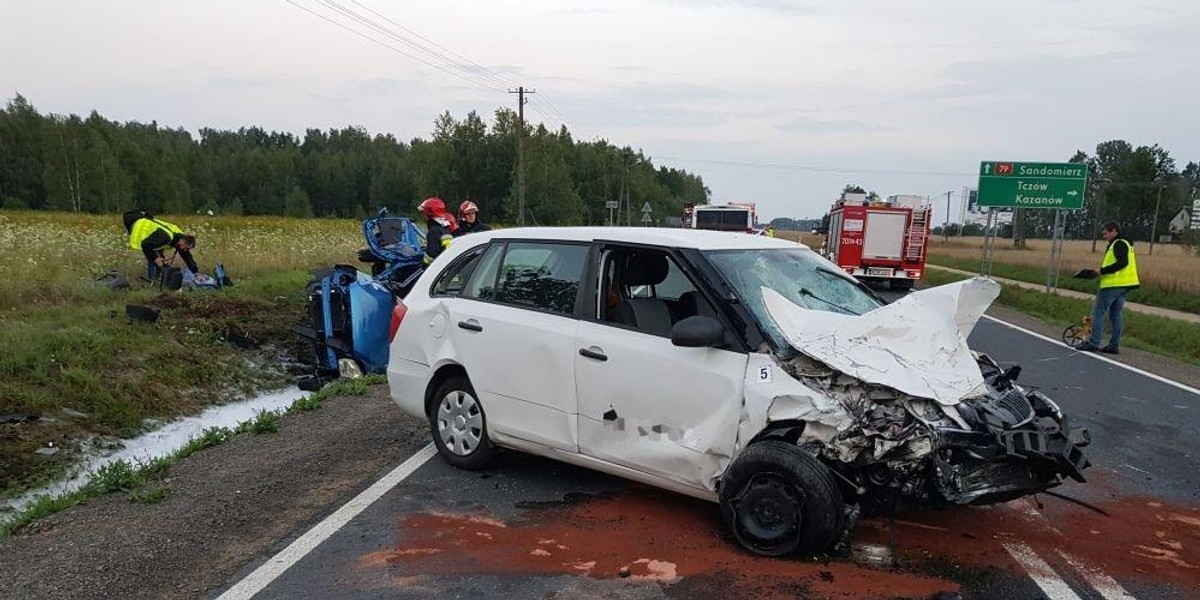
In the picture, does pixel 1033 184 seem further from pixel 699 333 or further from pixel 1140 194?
pixel 1140 194

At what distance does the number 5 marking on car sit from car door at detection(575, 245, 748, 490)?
0.09 m

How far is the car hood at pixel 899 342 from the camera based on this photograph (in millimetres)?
3676

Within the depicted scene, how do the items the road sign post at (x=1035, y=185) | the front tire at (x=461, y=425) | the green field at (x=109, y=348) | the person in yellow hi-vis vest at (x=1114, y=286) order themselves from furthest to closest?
the road sign post at (x=1035, y=185) < the person in yellow hi-vis vest at (x=1114, y=286) < the green field at (x=109, y=348) < the front tire at (x=461, y=425)

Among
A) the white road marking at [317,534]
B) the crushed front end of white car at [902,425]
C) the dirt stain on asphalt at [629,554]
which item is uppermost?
the crushed front end of white car at [902,425]

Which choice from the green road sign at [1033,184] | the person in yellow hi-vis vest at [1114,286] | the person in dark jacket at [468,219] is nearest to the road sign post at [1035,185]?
the green road sign at [1033,184]

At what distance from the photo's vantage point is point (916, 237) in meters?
22.8

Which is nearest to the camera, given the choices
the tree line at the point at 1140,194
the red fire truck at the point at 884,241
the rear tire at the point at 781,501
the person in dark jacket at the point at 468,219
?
the rear tire at the point at 781,501

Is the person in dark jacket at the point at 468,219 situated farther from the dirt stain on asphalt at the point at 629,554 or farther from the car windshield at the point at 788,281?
the dirt stain on asphalt at the point at 629,554

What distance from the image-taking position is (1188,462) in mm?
5656

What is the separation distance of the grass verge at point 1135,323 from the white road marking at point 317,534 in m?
10.3

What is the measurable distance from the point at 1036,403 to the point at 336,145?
145 meters

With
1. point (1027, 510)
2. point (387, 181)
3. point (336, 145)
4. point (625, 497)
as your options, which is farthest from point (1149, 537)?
point (336, 145)

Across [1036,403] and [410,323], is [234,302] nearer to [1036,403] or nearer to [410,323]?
[410,323]

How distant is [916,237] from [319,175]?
93489mm
